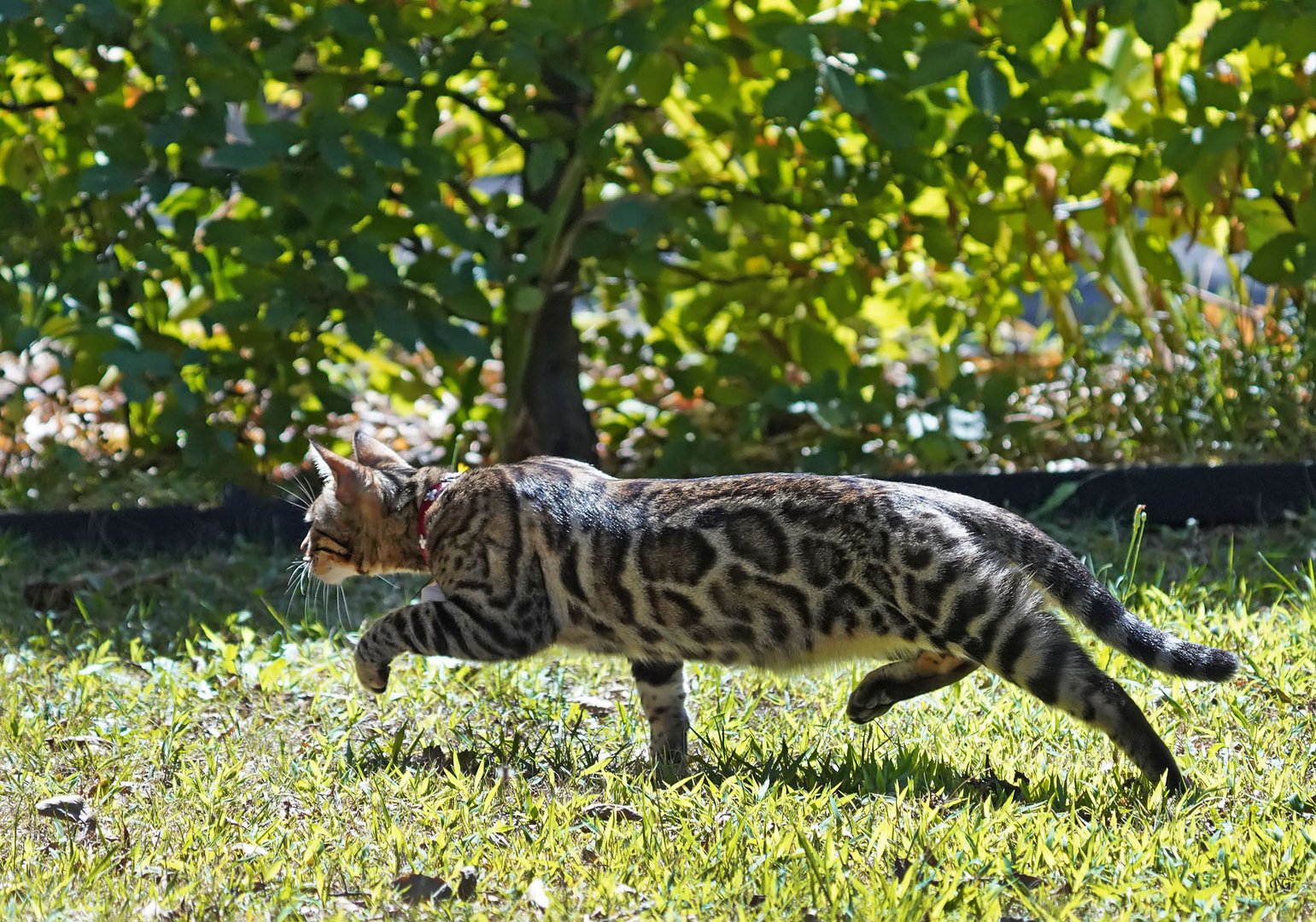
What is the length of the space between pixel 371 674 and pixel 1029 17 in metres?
2.98

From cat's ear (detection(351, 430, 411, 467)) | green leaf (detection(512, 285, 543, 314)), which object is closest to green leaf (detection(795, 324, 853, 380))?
green leaf (detection(512, 285, 543, 314))

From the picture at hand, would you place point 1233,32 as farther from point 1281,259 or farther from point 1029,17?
point 1281,259

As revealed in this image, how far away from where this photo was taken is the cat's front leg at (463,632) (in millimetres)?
3727

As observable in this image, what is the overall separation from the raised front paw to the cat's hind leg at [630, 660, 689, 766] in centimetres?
63

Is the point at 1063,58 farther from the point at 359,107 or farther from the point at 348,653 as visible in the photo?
the point at 348,653

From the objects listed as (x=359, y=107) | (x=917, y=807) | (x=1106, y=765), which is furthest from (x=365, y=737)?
(x=359, y=107)

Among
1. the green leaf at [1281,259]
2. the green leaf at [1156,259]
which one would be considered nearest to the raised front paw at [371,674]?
the green leaf at [1281,259]

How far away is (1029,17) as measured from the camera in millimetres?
4977

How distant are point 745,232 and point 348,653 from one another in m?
2.83

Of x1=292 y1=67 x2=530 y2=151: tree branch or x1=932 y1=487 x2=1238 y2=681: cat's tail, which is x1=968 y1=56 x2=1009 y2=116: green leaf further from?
x1=932 y1=487 x2=1238 y2=681: cat's tail

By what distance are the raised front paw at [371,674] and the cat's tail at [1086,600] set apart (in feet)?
4.87

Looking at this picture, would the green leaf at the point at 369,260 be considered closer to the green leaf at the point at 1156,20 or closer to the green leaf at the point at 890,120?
the green leaf at the point at 890,120

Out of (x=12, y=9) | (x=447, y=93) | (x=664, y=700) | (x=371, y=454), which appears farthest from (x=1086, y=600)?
(x=12, y=9)

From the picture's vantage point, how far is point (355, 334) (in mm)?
5555
